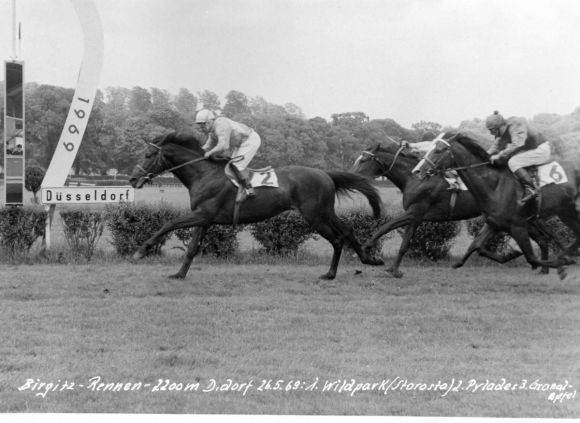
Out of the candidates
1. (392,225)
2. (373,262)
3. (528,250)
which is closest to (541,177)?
(528,250)

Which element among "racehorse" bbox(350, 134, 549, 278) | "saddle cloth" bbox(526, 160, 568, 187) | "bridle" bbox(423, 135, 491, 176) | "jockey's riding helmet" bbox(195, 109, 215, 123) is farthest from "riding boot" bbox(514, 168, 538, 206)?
"jockey's riding helmet" bbox(195, 109, 215, 123)

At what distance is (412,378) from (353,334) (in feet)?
3.56

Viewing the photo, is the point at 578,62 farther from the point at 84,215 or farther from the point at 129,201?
the point at 84,215

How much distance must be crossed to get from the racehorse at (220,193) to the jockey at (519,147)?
2.00 metres

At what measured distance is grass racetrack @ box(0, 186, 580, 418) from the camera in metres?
4.32

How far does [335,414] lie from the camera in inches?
165

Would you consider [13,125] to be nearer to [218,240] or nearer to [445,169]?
[218,240]

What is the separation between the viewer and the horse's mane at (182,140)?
7.86 meters

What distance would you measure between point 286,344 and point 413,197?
390 cm

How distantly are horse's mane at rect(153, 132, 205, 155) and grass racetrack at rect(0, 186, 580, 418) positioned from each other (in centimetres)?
153

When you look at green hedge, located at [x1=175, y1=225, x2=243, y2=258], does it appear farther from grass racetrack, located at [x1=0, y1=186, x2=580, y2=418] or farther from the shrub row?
grass racetrack, located at [x1=0, y1=186, x2=580, y2=418]

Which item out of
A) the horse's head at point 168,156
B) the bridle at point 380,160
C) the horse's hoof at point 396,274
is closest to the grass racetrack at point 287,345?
the horse's hoof at point 396,274

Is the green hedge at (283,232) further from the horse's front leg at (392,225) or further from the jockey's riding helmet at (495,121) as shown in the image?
the jockey's riding helmet at (495,121)

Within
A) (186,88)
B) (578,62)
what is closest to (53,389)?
(186,88)
